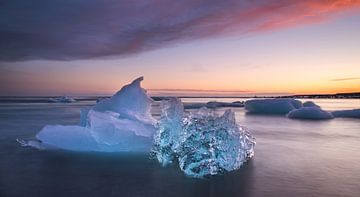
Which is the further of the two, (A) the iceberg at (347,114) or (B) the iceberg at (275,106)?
(B) the iceberg at (275,106)

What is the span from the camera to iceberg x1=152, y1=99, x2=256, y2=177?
609cm

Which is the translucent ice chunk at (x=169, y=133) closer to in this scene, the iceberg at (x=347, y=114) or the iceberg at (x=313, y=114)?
the iceberg at (x=313, y=114)

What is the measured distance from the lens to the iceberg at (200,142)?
609 centimetres

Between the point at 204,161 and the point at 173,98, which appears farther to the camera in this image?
the point at 173,98

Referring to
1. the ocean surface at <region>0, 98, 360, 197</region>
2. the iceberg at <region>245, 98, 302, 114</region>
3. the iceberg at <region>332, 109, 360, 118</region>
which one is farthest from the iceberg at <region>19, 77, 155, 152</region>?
the iceberg at <region>245, 98, 302, 114</region>

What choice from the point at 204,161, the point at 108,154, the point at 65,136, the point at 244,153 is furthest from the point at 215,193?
the point at 65,136

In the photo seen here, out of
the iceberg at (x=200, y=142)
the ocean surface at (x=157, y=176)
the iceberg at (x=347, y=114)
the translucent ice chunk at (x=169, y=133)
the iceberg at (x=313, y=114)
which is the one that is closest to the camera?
the ocean surface at (x=157, y=176)

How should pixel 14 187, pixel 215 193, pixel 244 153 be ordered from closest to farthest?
pixel 215 193, pixel 14 187, pixel 244 153

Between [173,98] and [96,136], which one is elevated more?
[173,98]

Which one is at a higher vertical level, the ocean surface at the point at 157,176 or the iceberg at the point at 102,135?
the iceberg at the point at 102,135

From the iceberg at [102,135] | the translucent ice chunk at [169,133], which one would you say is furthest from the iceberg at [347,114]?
the translucent ice chunk at [169,133]

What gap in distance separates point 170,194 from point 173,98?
308 cm

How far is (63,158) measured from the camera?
7473mm

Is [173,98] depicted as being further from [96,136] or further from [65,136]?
[65,136]
